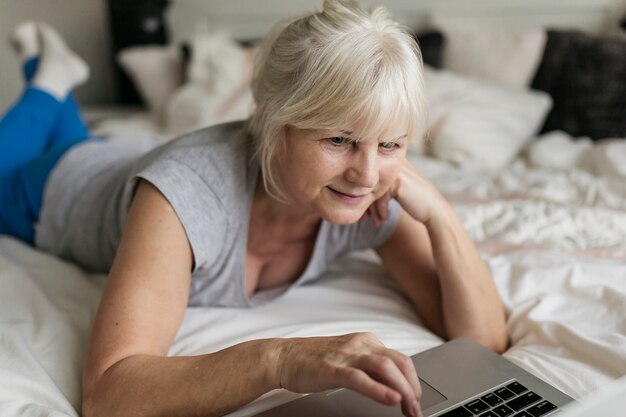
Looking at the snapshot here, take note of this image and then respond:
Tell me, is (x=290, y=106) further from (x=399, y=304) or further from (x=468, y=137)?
(x=468, y=137)

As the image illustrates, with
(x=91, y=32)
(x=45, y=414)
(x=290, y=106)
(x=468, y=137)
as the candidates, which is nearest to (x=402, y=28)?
(x=290, y=106)

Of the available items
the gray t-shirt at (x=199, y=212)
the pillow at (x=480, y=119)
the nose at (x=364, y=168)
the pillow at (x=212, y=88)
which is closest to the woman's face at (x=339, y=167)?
the nose at (x=364, y=168)

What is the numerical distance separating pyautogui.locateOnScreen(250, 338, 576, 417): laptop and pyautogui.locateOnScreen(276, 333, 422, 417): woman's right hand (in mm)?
74

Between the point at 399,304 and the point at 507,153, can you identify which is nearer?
the point at 399,304

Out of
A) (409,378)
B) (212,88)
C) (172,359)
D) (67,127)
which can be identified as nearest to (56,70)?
(67,127)

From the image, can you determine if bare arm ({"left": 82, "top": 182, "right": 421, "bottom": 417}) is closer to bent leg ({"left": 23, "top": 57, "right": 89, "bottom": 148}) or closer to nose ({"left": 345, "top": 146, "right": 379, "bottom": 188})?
nose ({"left": 345, "top": 146, "right": 379, "bottom": 188})

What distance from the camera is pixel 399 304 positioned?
3.68 ft

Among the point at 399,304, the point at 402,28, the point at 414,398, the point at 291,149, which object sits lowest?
the point at 399,304

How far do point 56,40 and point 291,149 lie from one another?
4.90ft

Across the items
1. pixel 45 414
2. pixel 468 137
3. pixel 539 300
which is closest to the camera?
pixel 45 414

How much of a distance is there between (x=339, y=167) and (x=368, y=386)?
0.36 metres

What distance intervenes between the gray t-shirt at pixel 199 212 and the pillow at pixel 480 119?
96 centimetres

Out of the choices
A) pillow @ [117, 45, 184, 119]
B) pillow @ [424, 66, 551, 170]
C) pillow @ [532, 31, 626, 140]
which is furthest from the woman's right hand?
pillow @ [117, 45, 184, 119]

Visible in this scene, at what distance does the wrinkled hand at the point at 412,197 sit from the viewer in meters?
1.03
